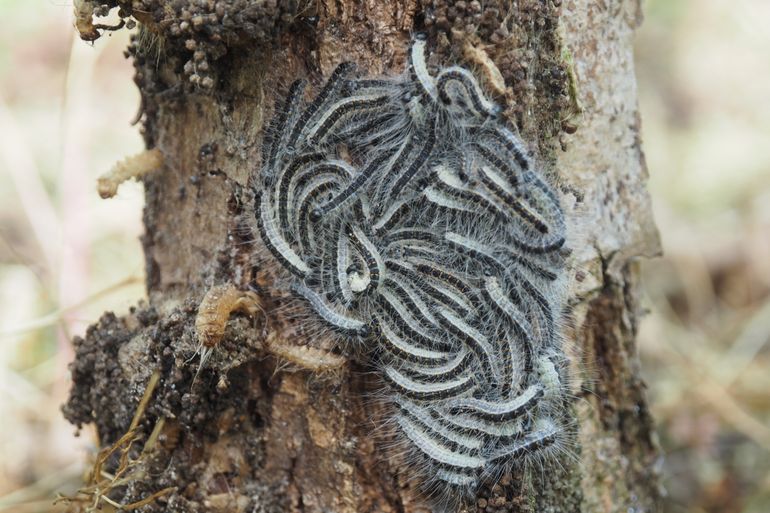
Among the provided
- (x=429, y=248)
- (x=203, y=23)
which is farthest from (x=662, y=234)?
(x=203, y=23)

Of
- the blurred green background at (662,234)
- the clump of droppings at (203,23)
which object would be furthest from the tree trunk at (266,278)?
the blurred green background at (662,234)

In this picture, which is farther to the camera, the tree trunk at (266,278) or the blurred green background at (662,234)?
the blurred green background at (662,234)

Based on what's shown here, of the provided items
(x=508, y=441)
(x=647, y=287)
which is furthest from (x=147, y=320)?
(x=647, y=287)

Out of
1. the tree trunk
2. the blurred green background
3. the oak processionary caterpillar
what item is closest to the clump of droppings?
the tree trunk

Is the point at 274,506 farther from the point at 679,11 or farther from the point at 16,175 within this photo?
the point at 679,11

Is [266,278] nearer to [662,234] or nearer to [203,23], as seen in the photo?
[203,23]

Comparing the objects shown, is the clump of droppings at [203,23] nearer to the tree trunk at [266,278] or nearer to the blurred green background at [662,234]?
the tree trunk at [266,278]

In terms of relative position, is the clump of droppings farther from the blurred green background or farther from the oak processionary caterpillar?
the blurred green background
